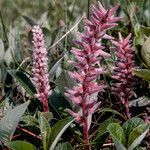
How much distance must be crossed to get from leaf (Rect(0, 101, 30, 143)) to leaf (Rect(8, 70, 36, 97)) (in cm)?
35

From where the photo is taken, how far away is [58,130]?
159 cm

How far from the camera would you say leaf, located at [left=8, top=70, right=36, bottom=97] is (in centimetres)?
197

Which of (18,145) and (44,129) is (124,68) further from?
(18,145)

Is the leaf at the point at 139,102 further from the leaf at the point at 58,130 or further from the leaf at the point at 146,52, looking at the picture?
the leaf at the point at 58,130

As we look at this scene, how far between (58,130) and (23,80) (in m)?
0.48

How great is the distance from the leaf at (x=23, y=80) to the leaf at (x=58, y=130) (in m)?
0.43

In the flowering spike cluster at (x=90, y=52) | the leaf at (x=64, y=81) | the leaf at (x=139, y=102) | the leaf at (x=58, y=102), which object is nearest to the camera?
the flowering spike cluster at (x=90, y=52)

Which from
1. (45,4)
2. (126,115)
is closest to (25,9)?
(45,4)

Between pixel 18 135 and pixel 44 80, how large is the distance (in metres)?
0.32

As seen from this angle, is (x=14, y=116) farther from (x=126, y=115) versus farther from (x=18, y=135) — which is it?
(x=126, y=115)

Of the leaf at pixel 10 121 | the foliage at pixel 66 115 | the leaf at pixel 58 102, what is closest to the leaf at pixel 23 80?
the foliage at pixel 66 115

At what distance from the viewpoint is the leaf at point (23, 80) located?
197 centimetres

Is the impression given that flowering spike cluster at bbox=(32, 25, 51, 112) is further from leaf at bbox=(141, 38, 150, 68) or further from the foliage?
leaf at bbox=(141, 38, 150, 68)

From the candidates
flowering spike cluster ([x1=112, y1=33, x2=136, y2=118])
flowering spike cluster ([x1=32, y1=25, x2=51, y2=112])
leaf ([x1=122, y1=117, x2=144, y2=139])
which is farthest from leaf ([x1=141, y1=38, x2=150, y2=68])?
flowering spike cluster ([x1=32, y1=25, x2=51, y2=112])
